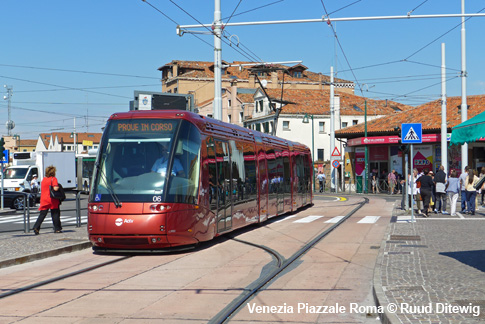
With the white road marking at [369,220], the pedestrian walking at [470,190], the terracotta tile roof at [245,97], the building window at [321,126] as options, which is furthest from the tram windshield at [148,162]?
the terracotta tile roof at [245,97]

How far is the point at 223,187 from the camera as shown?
1583cm

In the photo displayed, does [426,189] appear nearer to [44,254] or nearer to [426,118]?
[44,254]

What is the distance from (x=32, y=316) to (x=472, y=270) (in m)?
6.24

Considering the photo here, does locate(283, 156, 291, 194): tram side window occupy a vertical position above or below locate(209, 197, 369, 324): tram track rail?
above

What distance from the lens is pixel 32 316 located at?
7645mm

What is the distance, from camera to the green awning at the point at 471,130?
10.2 metres

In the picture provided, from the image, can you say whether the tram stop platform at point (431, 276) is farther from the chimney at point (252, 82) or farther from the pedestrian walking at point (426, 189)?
the chimney at point (252, 82)

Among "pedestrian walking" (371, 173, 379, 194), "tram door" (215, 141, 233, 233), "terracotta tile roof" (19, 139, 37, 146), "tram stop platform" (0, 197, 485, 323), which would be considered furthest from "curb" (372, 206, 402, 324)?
"terracotta tile roof" (19, 139, 37, 146)

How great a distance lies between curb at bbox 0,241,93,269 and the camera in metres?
12.3

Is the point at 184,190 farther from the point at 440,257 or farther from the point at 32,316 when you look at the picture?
the point at 32,316

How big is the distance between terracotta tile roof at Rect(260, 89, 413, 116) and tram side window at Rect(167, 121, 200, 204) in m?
64.9

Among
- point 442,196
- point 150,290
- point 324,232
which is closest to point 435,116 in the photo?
point 442,196

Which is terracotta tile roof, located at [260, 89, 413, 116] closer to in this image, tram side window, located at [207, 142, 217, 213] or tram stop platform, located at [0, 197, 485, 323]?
tram stop platform, located at [0, 197, 485, 323]

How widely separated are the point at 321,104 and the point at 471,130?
72.2m
